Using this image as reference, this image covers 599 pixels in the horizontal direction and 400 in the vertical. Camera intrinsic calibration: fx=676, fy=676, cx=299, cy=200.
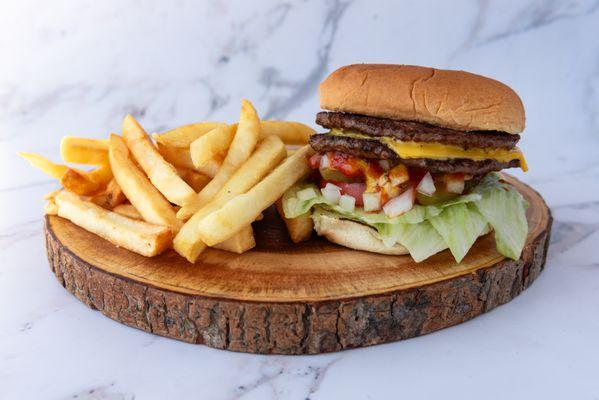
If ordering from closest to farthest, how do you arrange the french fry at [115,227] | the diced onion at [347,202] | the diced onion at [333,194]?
the french fry at [115,227] < the diced onion at [347,202] < the diced onion at [333,194]

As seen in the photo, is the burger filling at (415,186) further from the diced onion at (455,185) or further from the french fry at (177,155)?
the french fry at (177,155)

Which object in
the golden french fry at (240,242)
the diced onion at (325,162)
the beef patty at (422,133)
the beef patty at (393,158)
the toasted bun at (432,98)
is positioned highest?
the toasted bun at (432,98)

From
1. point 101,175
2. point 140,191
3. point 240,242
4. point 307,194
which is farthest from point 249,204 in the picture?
point 101,175

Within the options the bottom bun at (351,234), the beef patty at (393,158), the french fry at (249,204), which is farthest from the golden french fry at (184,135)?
the bottom bun at (351,234)

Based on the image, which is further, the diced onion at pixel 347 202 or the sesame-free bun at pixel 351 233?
the diced onion at pixel 347 202

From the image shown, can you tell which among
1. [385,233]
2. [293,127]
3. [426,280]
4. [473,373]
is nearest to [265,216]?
[293,127]

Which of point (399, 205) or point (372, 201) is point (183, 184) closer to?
point (372, 201)

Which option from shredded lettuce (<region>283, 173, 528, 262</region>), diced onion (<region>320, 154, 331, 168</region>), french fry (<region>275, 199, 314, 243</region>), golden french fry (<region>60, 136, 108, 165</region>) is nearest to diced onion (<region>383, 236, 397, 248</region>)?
shredded lettuce (<region>283, 173, 528, 262</region>)
